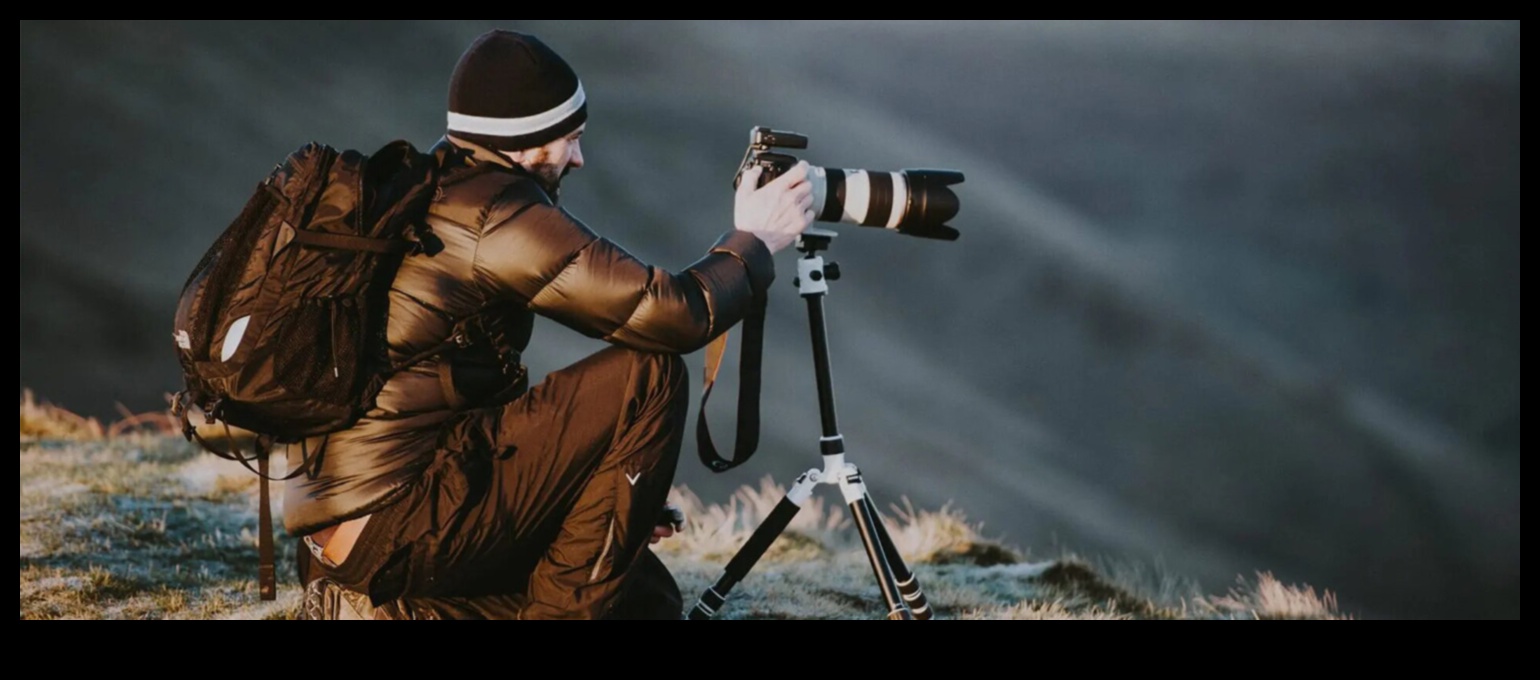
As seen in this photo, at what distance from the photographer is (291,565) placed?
3.83 meters

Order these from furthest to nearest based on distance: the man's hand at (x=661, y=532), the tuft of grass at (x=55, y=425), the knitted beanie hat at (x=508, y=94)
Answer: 1. the tuft of grass at (x=55, y=425)
2. the man's hand at (x=661, y=532)
3. the knitted beanie hat at (x=508, y=94)

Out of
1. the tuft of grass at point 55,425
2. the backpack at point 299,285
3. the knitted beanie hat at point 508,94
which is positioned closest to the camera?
the backpack at point 299,285

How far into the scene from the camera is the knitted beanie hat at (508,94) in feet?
8.82

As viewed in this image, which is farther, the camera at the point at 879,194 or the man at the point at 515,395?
the camera at the point at 879,194

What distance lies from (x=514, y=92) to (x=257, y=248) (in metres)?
0.52

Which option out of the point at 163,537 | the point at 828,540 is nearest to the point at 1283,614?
the point at 828,540

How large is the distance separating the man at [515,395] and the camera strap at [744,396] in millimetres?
95

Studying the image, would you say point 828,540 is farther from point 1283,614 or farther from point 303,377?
point 303,377

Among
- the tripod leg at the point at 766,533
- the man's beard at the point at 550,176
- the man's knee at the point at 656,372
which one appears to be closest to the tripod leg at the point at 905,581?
the tripod leg at the point at 766,533

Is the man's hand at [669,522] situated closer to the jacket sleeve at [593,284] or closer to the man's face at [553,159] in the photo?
the jacket sleeve at [593,284]

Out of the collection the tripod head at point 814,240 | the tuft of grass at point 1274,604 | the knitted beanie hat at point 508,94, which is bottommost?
the tuft of grass at point 1274,604

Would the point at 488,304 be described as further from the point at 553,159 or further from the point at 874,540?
the point at 874,540

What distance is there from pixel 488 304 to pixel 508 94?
14.9 inches

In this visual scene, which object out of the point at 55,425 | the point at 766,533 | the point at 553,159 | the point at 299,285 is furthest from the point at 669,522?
the point at 55,425
